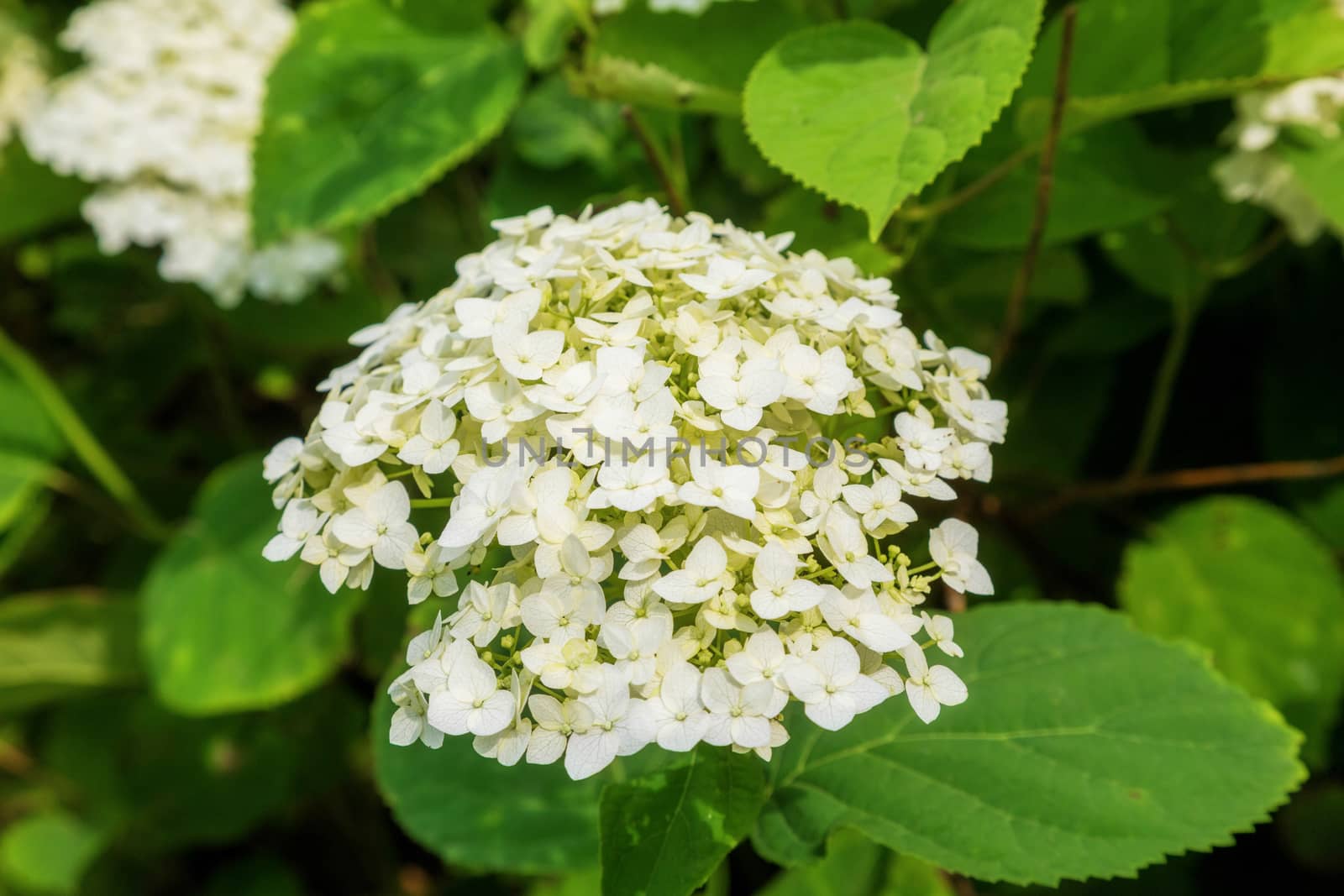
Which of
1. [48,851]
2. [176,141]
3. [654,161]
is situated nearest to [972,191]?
[654,161]

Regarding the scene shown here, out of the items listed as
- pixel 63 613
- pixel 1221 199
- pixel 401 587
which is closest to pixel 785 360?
pixel 1221 199

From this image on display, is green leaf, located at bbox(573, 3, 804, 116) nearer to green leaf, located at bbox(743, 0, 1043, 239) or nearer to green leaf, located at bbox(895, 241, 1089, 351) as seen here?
green leaf, located at bbox(743, 0, 1043, 239)

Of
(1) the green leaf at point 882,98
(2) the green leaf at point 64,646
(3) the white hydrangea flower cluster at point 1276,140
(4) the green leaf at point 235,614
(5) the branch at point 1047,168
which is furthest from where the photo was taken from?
(2) the green leaf at point 64,646

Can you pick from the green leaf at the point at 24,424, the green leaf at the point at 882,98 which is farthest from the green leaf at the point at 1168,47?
the green leaf at the point at 24,424

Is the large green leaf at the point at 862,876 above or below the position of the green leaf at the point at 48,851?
above

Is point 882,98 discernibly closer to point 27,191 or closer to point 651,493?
point 651,493

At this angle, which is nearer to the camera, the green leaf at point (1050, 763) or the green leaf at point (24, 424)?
the green leaf at point (1050, 763)

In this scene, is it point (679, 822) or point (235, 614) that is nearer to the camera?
point (679, 822)

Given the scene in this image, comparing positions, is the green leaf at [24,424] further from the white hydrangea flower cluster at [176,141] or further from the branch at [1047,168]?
the branch at [1047,168]
